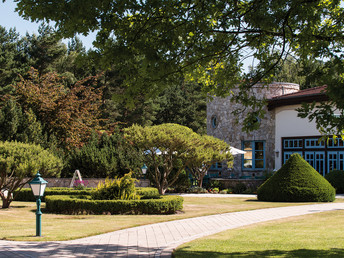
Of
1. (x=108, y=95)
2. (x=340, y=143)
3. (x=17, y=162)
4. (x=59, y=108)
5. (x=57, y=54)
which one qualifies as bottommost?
(x=17, y=162)

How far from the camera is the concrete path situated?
800 cm

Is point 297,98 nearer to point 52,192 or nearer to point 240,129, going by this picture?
point 240,129

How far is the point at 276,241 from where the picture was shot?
9352mm

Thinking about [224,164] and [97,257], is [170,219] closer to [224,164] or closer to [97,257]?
[97,257]

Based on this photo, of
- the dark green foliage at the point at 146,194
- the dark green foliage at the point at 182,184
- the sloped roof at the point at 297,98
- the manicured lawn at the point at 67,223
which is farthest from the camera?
the dark green foliage at the point at 182,184

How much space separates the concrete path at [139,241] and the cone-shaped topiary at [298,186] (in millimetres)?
4795

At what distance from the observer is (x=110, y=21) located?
7.16 meters

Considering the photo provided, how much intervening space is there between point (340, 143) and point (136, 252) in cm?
1994

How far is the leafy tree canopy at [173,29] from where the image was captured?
22.1ft

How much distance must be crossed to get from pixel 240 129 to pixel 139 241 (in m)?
21.8

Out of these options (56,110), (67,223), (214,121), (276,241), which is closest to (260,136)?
(214,121)

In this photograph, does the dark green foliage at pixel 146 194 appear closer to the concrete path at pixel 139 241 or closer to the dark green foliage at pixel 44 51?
the concrete path at pixel 139 241

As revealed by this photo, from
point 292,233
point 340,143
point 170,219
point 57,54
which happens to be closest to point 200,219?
point 170,219

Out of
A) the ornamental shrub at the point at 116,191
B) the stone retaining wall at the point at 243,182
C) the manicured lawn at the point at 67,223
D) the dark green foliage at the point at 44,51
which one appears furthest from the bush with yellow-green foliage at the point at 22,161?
the dark green foliage at the point at 44,51
